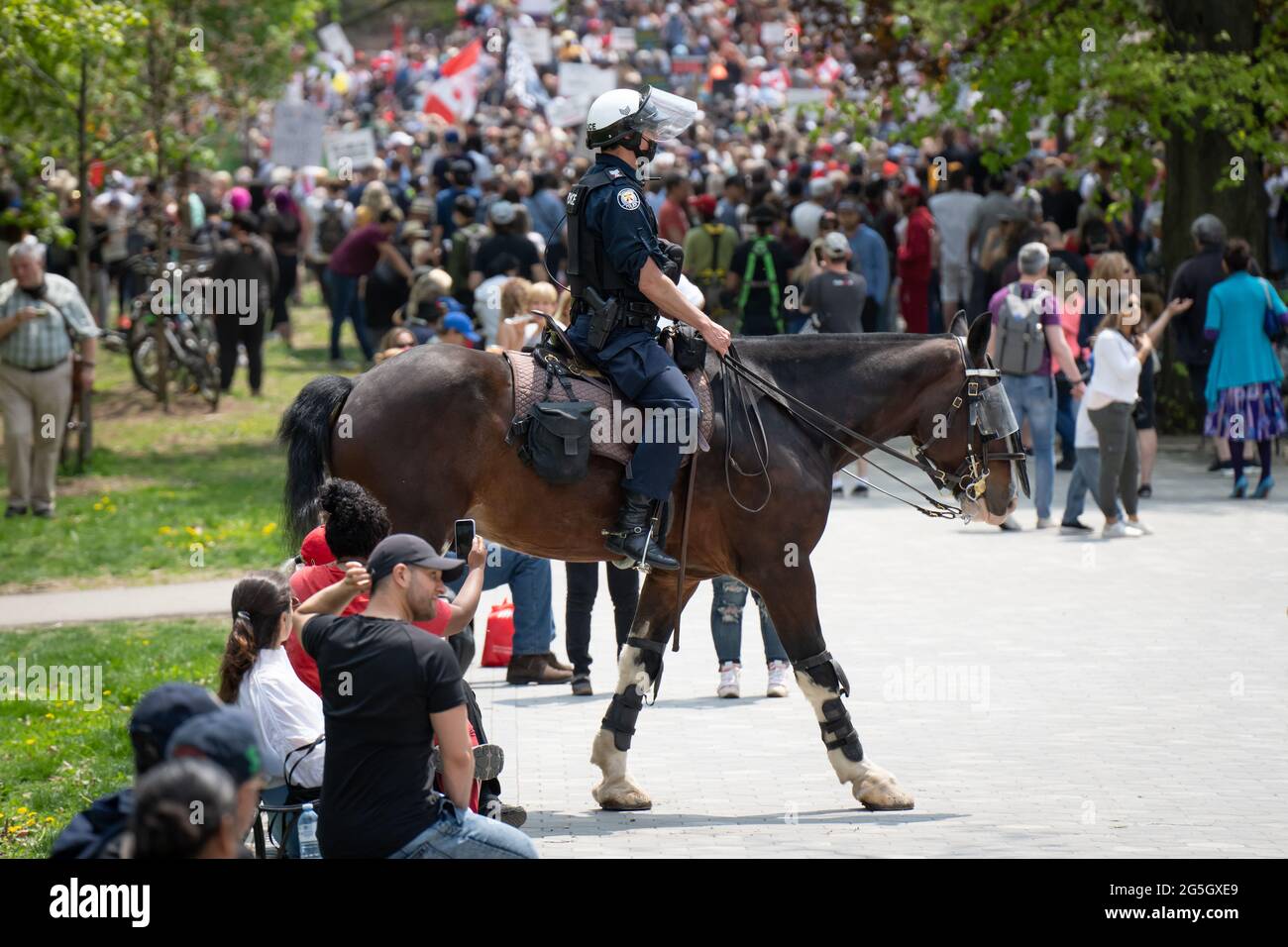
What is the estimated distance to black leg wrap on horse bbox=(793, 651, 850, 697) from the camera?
8570mm

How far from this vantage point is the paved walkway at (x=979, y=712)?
26.3ft

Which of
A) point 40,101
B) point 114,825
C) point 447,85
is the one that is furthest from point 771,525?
point 447,85

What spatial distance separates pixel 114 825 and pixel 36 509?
12982mm

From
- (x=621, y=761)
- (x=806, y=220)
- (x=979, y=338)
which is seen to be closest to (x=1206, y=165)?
(x=806, y=220)

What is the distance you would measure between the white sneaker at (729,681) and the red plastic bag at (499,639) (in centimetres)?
157

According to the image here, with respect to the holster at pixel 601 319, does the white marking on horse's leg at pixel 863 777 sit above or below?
below

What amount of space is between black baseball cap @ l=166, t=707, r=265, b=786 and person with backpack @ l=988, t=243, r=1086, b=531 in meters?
12.2

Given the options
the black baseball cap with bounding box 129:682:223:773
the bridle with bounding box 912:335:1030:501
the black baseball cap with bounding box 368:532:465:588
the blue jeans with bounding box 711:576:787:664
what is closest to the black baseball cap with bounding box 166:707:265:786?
the black baseball cap with bounding box 129:682:223:773

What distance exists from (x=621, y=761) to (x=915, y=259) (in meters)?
15.0

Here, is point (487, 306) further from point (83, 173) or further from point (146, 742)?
point (146, 742)

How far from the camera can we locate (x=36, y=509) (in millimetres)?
17391

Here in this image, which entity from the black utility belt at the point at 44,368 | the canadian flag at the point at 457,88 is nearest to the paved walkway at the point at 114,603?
the black utility belt at the point at 44,368

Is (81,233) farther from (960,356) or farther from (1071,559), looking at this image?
(960,356)

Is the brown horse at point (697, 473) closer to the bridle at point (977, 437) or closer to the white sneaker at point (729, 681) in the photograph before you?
the bridle at point (977, 437)
